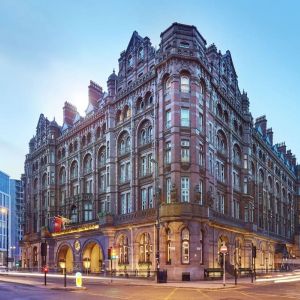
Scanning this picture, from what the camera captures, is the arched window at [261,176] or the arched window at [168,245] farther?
the arched window at [261,176]

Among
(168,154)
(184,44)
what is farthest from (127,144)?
(184,44)

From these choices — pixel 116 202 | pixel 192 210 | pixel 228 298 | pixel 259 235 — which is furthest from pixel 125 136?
pixel 228 298

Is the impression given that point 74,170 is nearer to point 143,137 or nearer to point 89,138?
point 89,138

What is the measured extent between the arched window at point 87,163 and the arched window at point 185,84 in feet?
75.4

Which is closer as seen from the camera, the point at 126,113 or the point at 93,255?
the point at 126,113

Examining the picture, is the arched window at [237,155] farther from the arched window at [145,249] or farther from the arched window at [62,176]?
the arched window at [62,176]

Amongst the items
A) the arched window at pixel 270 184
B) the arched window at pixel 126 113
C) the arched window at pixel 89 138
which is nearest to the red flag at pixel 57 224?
the arched window at pixel 89 138

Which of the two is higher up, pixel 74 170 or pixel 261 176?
pixel 74 170

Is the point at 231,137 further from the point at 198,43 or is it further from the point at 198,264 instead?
the point at 198,264

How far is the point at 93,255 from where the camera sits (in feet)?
209

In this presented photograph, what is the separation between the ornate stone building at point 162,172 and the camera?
47.3m

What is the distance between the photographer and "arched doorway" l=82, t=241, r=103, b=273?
61844 mm

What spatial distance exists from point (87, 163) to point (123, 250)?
734 inches

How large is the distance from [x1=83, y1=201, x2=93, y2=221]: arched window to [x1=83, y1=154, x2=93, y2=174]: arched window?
5029 millimetres
